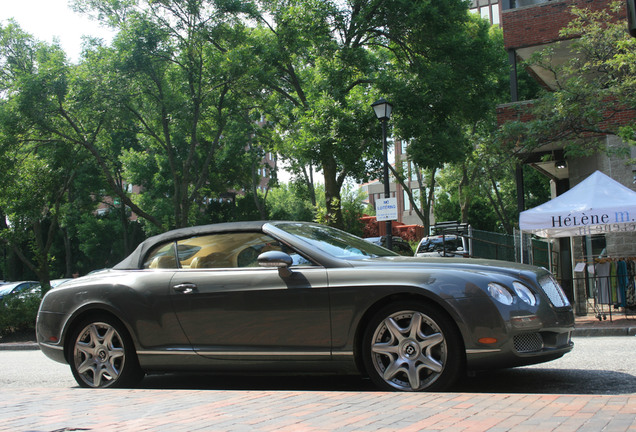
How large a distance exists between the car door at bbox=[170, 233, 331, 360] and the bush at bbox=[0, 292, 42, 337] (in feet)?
38.6

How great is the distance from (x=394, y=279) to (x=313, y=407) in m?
1.27

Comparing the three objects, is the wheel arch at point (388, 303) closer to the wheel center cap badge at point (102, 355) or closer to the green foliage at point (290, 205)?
the wheel center cap badge at point (102, 355)

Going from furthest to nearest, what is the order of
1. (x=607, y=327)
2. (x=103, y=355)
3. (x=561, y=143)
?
(x=561, y=143) < (x=607, y=327) < (x=103, y=355)

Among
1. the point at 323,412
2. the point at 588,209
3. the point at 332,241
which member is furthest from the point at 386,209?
the point at 323,412

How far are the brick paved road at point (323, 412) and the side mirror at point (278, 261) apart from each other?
104cm

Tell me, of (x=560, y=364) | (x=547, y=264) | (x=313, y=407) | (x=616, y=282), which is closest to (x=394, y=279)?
(x=313, y=407)

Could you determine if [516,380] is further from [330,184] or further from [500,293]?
[330,184]

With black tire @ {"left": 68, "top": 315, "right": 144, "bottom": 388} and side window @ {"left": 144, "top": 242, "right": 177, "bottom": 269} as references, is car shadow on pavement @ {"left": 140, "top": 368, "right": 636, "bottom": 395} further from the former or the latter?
side window @ {"left": 144, "top": 242, "right": 177, "bottom": 269}

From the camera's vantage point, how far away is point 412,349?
4715 mm

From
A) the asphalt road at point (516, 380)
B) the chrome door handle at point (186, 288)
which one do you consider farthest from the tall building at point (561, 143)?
the chrome door handle at point (186, 288)

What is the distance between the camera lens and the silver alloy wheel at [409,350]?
4672 mm

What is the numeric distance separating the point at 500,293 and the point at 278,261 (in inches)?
66.5

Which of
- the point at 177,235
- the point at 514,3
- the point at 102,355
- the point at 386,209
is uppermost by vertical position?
the point at 514,3

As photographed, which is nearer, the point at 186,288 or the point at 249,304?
the point at 249,304
